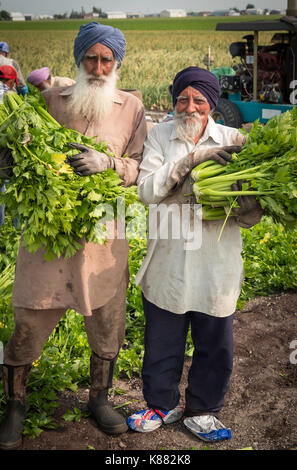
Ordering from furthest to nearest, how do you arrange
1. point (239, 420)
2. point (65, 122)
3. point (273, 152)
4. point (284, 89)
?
1. point (284, 89)
2. point (239, 420)
3. point (65, 122)
4. point (273, 152)

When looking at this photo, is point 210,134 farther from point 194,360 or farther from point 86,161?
point 194,360

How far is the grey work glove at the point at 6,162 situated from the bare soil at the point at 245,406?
1.44 m

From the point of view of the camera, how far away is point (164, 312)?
10.1ft

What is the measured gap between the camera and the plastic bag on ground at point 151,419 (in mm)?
3166

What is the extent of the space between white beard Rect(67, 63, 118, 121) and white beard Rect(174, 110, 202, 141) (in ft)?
1.25

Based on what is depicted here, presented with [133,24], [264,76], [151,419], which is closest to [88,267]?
[151,419]

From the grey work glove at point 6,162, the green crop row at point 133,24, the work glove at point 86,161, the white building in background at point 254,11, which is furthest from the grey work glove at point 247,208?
the white building in background at point 254,11

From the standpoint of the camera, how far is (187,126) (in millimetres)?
2885

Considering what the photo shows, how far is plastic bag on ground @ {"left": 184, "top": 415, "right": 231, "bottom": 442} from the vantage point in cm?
310

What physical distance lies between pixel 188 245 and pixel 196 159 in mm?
462

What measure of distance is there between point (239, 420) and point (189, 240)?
4.00 ft

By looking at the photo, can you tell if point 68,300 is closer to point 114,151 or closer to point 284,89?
point 114,151

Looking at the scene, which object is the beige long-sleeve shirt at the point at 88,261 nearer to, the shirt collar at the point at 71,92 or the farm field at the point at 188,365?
the shirt collar at the point at 71,92
